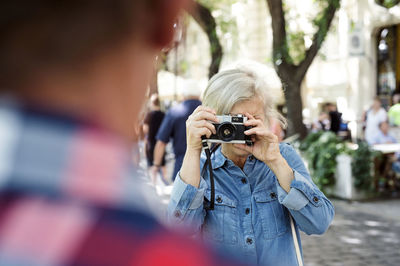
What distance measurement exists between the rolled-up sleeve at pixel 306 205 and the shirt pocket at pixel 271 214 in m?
0.07

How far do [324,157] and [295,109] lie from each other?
66.9 inches

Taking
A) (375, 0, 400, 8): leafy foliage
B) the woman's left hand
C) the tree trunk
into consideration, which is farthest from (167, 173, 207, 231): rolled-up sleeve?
(375, 0, 400, 8): leafy foliage

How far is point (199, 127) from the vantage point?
2.01 meters

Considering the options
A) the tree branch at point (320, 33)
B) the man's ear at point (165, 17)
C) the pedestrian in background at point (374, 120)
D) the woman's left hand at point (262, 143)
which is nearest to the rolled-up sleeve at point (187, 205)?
the woman's left hand at point (262, 143)

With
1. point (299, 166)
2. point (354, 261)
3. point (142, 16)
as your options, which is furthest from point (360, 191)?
point (142, 16)

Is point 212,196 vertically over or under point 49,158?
under

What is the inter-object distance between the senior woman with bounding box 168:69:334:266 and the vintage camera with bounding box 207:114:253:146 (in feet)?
0.08

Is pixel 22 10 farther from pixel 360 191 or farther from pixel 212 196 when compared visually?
pixel 360 191

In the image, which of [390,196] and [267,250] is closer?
[267,250]

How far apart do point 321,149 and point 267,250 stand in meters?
7.24

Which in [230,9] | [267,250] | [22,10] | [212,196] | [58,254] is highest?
[230,9]

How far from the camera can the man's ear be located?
1.81 ft

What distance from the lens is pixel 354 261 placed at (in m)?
5.37

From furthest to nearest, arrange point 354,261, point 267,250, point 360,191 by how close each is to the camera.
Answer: point 360,191, point 354,261, point 267,250
